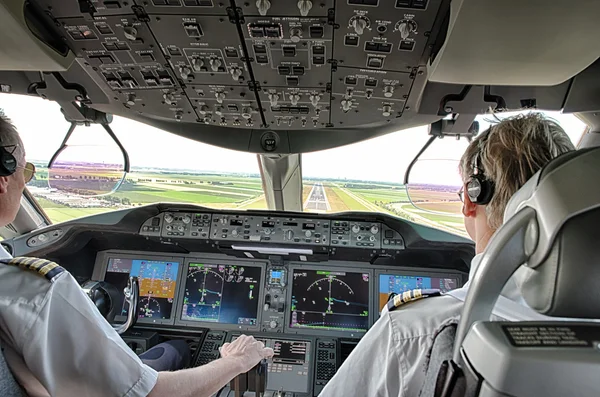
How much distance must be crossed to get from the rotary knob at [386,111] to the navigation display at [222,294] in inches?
63.6

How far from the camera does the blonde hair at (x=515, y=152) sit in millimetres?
907

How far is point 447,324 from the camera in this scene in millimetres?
751

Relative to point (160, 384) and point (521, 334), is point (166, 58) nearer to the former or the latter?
point (160, 384)

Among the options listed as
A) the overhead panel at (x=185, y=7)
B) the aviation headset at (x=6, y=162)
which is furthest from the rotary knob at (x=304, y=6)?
the aviation headset at (x=6, y=162)

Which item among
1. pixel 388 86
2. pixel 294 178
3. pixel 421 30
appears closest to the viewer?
pixel 421 30

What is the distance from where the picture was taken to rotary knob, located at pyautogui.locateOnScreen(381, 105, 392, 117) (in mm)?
2146

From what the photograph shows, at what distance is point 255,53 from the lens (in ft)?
5.46

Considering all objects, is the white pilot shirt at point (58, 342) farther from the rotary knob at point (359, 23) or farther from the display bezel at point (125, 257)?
the display bezel at point (125, 257)

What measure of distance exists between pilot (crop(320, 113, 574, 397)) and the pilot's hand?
0.71m

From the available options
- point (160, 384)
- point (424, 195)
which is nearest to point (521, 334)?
point (160, 384)

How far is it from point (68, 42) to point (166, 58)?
1.35ft

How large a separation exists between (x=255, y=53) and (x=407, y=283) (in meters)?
2.14

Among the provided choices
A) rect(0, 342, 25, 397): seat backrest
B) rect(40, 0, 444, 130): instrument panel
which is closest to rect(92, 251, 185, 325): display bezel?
rect(40, 0, 444, 130): instrument panel

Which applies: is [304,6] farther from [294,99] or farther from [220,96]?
[220,96]
